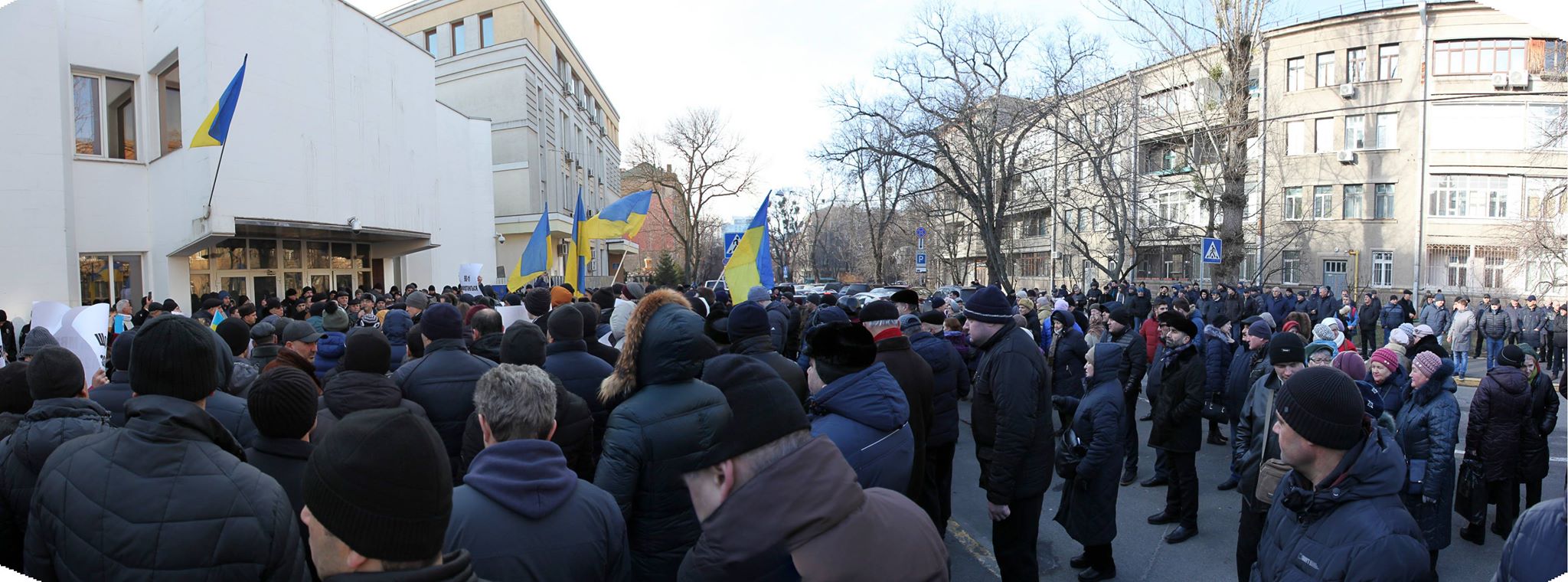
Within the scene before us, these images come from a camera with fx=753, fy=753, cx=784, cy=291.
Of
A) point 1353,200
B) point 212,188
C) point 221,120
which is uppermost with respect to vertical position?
point 1353,200

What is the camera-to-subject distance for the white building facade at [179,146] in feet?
43.8

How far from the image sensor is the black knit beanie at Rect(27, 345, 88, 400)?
2883 mm

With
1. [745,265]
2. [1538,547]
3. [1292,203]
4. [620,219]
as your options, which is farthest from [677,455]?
[1292,203]

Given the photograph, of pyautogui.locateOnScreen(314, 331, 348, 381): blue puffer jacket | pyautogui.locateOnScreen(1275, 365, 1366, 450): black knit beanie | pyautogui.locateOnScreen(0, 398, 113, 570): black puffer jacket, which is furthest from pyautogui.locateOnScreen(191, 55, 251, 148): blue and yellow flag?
pyautogui.locateOnScreen(1275, 365, 1366, 450): black knit beanie

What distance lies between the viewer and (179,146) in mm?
15781

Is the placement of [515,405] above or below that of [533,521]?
above

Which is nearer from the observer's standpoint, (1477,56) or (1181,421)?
(1181,421)

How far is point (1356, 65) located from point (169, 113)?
147 feet

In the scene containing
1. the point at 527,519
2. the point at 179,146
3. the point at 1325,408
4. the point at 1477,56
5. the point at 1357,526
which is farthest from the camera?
the point at 1477,56

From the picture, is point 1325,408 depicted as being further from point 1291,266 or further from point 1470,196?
point 1470,196

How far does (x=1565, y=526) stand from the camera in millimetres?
2115

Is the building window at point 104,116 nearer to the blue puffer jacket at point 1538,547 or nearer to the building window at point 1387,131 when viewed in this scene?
the blue puffer jacket at point 1538,547

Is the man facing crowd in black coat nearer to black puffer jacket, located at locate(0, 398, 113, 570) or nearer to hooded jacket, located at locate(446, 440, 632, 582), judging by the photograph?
hooded jacket, located at locate(446, 440, 632, 582)

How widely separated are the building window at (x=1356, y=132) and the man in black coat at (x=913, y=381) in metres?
40.7
